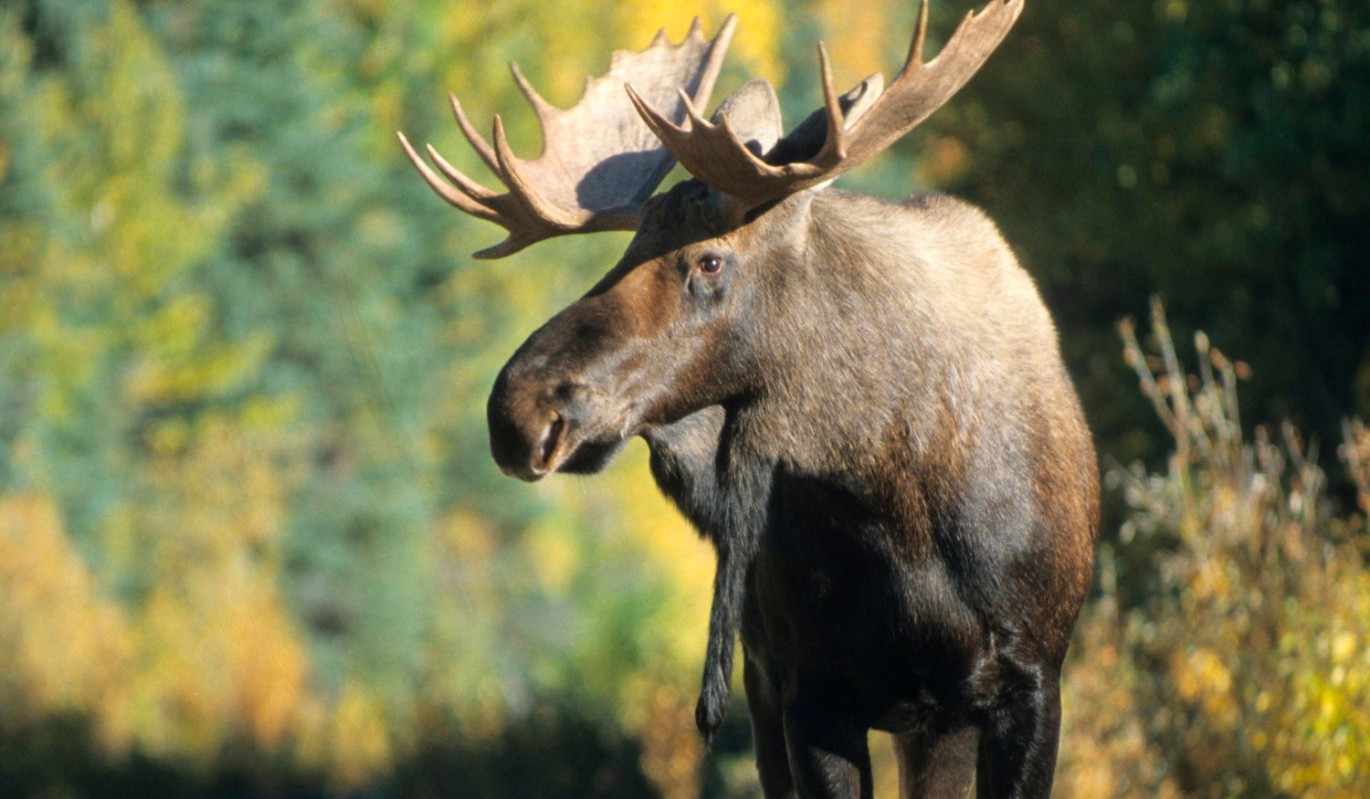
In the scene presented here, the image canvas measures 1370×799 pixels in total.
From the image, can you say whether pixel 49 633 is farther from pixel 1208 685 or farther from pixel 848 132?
pixel 848 132

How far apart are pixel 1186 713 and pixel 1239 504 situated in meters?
1.04

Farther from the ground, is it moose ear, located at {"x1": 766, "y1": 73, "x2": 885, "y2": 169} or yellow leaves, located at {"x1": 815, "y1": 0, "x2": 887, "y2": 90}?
moose ear, located at {"x1": 766, "y1": 73, "x2": 885, "y2": 169}

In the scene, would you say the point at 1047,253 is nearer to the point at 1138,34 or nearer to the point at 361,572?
the point at 1138,34

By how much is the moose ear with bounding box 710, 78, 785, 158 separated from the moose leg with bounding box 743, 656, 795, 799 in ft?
4.55

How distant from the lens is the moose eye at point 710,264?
450 centimetres

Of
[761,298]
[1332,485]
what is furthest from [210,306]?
[761,298]

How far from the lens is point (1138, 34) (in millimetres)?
12391

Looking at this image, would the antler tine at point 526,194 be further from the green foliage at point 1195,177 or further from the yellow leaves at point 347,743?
the yellow leaves at point 347,743

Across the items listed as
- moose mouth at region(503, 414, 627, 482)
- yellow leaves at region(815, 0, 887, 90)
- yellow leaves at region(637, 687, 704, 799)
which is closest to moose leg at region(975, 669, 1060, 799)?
moose mouth at region(503, 414, 627, 482)

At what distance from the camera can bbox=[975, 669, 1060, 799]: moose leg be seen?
455 cm

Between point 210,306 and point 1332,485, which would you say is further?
point 210,306

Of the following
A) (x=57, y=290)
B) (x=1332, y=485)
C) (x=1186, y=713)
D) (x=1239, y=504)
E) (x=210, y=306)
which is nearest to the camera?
(x=1239, y=504)

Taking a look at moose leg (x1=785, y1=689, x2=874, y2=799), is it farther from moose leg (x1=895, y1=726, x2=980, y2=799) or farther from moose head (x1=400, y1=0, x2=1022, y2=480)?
moose head (x1=400, y1=0, x2=1022, y2=480)

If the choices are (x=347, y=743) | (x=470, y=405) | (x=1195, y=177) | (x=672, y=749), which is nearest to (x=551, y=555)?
(x=470, y=405)
